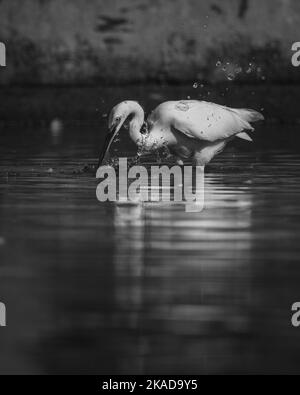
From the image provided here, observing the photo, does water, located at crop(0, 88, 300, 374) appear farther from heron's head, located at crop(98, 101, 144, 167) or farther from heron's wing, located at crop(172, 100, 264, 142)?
heron's head, located at crop(98, 101, 144, 167)

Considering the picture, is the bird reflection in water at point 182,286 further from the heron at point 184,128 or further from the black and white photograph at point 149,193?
the heron at point 184,128

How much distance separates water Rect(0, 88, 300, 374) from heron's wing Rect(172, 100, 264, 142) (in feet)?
6.71

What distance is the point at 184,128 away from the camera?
510 inches

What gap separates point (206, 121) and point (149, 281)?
23.0ft

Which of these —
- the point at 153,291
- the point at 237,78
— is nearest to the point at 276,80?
the point at 237,78

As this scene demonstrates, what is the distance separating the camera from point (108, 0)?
20.2 metres

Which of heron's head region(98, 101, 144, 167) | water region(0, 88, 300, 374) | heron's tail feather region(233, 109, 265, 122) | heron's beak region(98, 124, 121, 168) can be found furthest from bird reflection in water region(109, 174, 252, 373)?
heron's tail feather region(233, 109, 265, 122)

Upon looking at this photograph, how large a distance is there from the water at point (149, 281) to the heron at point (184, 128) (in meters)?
2.07

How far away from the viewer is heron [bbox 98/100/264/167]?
511 inches

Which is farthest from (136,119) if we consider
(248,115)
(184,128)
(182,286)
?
(182,286)

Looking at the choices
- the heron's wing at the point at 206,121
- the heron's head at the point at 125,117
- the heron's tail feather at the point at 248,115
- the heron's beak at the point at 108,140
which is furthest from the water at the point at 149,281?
the heron's tail feather at the point at 248,115

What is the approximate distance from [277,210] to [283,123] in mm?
12271
